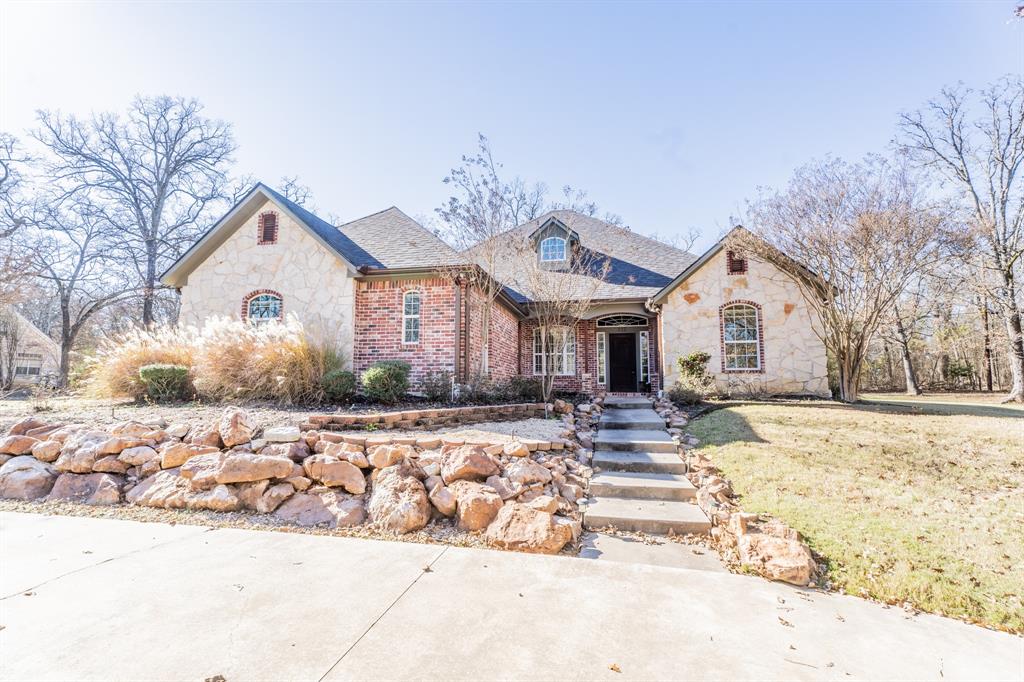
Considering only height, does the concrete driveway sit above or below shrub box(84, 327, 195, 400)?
below

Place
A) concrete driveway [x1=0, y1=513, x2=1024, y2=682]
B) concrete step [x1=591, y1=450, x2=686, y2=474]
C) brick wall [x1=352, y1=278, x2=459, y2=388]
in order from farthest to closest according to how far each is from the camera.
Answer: brick wall [x1=352, y1=278, x2=459, y2=388] → concrete step [x1=591, y1=450, x2=686, y2=474] → concrete driveway [x1=0, y1=513, x2=1024, y2=682]

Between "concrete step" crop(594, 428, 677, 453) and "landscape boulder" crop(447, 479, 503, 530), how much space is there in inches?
111

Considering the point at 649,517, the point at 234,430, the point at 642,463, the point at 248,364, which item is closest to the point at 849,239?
the point at 642,463

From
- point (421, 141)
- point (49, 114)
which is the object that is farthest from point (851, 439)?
point (49, 114)

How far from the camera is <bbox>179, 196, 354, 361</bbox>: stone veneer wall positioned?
34.8 ft

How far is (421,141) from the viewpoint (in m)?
11.1

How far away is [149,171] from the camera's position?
66.2ft

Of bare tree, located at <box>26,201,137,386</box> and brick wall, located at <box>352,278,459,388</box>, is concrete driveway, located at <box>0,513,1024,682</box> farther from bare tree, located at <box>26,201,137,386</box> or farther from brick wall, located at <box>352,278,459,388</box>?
bare tree, located at <box>26,201,137,386</box>

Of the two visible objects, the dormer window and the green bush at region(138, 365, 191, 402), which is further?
the dormer window

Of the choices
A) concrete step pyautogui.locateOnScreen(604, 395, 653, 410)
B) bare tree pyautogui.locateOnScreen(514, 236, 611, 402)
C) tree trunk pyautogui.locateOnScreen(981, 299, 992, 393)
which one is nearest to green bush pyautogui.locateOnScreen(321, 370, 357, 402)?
bare tree pyautogui.locateOnScreen(514, 236, 611, 402)

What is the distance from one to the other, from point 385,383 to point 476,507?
4.50m

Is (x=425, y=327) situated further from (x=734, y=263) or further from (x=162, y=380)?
(x=734, y=263)

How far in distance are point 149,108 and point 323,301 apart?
17.4 meters

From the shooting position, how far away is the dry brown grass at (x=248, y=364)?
8102 millimetres
